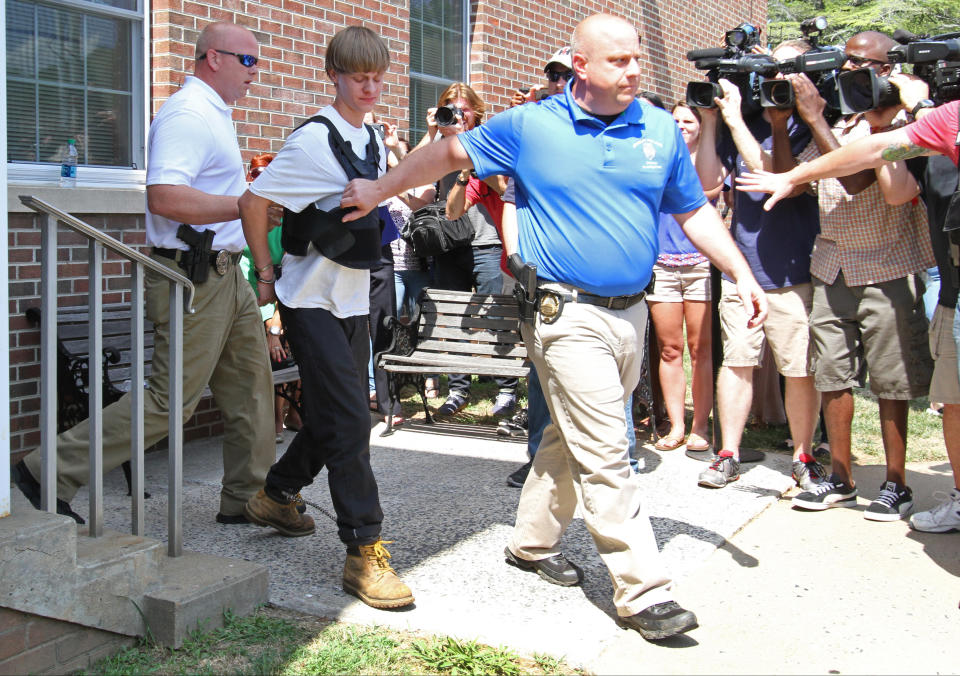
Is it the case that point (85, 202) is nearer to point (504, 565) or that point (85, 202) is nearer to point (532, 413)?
point (532, 413)

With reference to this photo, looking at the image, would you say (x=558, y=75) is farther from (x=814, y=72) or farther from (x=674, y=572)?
(x=674, y=572)

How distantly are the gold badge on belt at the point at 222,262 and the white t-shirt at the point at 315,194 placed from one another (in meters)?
0.54

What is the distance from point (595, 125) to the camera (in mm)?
3590

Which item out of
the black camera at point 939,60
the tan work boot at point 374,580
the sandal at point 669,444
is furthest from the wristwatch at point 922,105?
the tan work boot at point 374,580

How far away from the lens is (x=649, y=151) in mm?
3615

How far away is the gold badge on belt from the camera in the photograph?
4250 millimetres

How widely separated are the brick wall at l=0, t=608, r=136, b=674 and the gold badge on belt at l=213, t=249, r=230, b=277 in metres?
1.61

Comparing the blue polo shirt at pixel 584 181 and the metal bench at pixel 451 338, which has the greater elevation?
the blue polo shirt at pixel 584 181

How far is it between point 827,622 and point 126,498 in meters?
3.30

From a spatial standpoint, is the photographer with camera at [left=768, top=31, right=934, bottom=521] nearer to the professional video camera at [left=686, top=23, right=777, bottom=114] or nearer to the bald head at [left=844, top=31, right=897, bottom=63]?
the bald head at [left=844, top=31, right=897, bottom=63]

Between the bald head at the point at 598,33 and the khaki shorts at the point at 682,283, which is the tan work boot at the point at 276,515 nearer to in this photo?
the bald head at the point at 598,33

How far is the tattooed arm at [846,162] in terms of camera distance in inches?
162

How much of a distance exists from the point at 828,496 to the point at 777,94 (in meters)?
2.01

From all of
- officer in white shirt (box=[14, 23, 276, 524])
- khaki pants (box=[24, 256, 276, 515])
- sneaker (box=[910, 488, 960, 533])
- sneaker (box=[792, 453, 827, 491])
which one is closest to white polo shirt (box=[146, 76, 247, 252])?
officer in white shirt (box=[14, 23, 276, 524])
